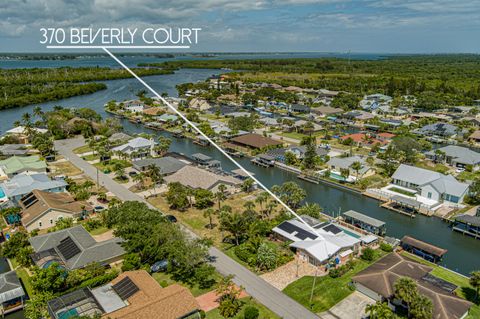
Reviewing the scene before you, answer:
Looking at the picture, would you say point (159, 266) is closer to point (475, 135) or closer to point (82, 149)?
point (82, 149)

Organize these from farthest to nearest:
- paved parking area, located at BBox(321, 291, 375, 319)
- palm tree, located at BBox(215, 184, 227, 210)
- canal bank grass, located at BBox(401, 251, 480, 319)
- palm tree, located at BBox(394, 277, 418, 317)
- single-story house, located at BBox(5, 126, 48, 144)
Result: 1. single-story house, located at BBox(5, 126, 48, 144)
2. palm tree, located at BBox(215, 184, 227, 210)
3. canal bank grass, located at BBox(401, 251, 480, 319)
4. paved parking area, located at BBox(321, 291, 375, 319)
5. palm tree, located at BBox(394, 277, 418, 317)

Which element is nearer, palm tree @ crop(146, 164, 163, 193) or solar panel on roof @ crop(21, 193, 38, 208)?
solar panel on roof @ crop(21, 193, 38, 208)

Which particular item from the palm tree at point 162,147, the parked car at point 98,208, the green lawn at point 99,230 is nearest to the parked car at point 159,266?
the green lawn at point 99,230

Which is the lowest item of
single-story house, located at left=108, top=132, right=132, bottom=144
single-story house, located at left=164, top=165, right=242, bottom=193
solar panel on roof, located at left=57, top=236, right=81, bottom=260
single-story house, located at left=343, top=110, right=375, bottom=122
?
solar panel on roof, located at left=57, top=236, right=81, bottom=260

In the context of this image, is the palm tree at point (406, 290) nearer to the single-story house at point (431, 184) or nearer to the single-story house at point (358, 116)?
the single-story house at point (431, 184)

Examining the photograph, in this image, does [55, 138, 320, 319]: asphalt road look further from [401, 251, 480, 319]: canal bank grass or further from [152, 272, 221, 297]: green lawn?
A: [401, 251, 480, 319]: canal bank grass

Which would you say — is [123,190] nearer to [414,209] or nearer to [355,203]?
[355,203]

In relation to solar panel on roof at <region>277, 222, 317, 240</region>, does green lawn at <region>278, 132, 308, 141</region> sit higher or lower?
higher

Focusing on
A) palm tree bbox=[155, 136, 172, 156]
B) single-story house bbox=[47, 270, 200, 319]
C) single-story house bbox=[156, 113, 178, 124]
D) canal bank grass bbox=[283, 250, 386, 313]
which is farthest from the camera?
single-story house bbox=[156, 113, 178, 124]

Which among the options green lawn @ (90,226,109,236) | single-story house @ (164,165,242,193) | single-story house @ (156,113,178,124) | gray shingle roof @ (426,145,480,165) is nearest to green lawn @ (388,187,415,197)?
gray shingle roof @ (426,145,480,165)

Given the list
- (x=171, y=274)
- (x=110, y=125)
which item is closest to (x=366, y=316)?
(x=171, y=274)
